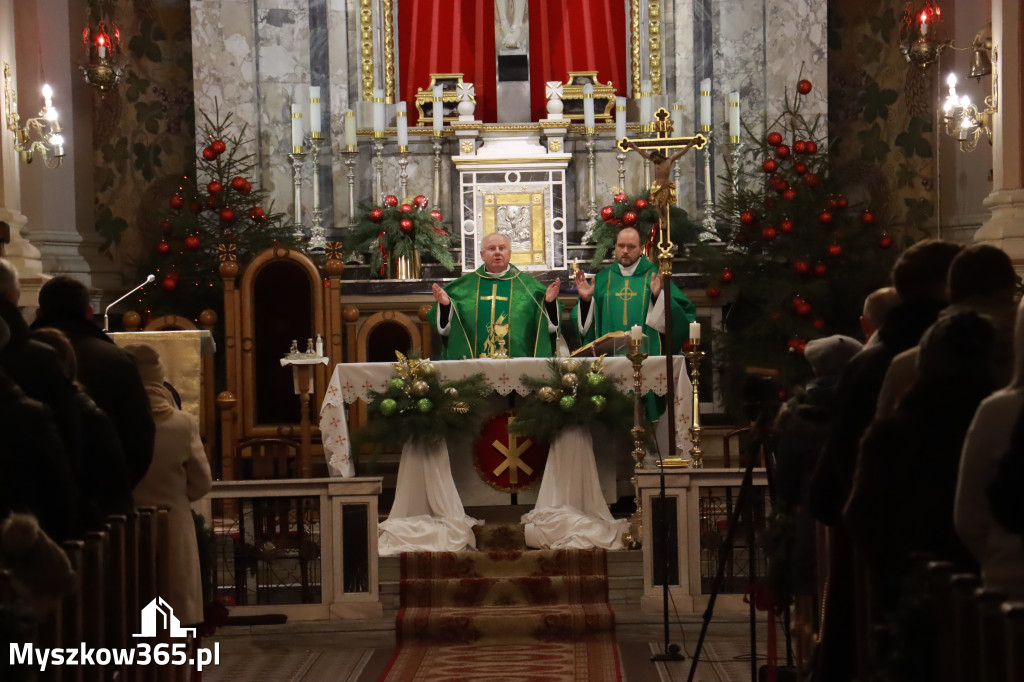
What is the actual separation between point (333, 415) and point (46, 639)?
5.46 metres

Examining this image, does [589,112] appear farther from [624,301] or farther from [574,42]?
[624,301]

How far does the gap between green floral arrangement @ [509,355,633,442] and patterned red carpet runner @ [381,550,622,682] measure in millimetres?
841

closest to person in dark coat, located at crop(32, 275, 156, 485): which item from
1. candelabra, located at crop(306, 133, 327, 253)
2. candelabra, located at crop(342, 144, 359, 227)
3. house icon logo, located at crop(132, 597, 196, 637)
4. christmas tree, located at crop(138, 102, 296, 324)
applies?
house icon logo, located at crop(132, 597, 196, 637)

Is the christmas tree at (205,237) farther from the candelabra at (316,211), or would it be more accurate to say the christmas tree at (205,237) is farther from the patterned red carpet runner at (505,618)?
the patterned red carpet runner at (505,618)

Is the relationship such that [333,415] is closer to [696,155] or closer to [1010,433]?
[696,155]

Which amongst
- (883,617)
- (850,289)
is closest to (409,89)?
(850,289)

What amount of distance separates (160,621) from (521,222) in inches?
277

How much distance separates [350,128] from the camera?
12133 millimetres

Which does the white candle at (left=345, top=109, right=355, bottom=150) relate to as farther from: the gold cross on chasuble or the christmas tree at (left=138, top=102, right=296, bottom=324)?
the gold cross on chasuble

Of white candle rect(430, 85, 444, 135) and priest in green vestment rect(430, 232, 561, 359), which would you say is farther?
white candle rect(430, 85, 444, 135)

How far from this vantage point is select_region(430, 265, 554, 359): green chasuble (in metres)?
10.7

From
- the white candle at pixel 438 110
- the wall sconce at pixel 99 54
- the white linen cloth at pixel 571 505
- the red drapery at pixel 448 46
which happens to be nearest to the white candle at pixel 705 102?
the red drapery at pixel 448 46

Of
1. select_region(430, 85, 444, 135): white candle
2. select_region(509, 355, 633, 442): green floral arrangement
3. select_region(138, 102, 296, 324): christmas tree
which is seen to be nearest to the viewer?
select_region(509, 355, 633, 442): green floral arrangement

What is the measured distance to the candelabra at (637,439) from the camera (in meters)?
8.87
